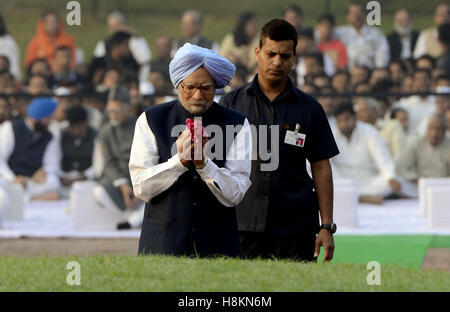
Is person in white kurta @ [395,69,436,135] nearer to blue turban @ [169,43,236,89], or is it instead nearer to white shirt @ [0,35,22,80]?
white shirt @ [0,35,22,80]

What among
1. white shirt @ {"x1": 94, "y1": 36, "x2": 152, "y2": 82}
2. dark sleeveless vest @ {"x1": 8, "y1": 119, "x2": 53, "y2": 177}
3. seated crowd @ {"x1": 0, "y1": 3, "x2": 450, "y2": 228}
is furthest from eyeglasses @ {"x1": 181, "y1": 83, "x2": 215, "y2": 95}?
white shirt @ {"x1": 94, "y1": 36, "x2": 152, "y2": 82}

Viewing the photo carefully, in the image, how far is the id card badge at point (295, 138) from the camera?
5742 millimetres

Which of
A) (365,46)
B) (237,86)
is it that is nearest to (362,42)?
(365,46)

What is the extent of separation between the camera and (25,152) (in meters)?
13.2

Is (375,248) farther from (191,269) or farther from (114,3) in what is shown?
(114,3)

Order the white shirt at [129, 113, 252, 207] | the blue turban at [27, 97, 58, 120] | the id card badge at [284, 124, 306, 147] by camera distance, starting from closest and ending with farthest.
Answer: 1. the white shirt at [129, 113, 252, 207]
2. the id card badge at [284, 124, 306, 147]
3. the blue turban at [27, 97, 58, 120]

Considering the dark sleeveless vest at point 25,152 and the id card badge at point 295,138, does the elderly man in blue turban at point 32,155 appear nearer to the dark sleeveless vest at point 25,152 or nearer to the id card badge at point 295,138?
the dark sleeveless vest at point 25,152

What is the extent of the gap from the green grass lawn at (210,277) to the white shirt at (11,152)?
809 centimetres

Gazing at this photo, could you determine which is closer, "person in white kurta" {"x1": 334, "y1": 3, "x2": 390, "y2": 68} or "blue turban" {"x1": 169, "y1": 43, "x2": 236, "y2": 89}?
"blue turban" {"x1": 169, "y1": 43, "x2": 236, "y2": 89}

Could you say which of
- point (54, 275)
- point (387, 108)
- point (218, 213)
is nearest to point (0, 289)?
point (54, 275)

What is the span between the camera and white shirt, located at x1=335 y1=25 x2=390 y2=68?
591 inches
